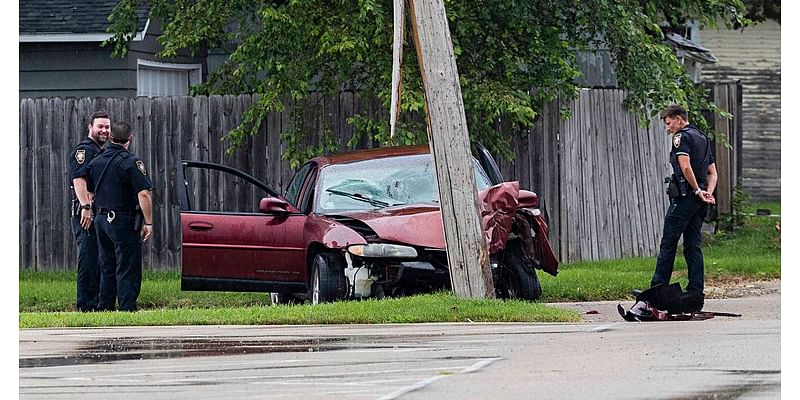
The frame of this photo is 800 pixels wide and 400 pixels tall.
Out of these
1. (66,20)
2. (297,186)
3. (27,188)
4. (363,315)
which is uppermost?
(66,20)

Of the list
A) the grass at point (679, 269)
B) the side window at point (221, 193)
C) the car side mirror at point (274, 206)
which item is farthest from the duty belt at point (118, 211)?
the side window at point (221, 193)

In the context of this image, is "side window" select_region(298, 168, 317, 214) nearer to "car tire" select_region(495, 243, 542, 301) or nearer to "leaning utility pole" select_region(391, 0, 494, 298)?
"leaning utility pole" select_region(391, 0, 494, 298)

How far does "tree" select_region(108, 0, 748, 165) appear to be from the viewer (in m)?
17.1

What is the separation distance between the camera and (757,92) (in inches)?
1436

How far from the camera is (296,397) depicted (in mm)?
7816

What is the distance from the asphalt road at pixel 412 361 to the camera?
26.3ft

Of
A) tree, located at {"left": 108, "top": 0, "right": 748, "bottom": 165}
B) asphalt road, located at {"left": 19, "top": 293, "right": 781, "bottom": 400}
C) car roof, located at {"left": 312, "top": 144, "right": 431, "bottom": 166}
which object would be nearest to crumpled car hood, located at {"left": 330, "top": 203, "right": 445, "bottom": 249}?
car roof, located at {"left": 312, "top": 144, "right": 431, "bottom": 166}

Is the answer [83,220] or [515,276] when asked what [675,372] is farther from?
[83,220]

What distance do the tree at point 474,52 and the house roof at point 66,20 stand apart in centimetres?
323

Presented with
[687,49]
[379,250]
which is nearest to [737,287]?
[379,250]

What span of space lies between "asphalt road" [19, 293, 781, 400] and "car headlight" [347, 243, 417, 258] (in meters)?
1.08

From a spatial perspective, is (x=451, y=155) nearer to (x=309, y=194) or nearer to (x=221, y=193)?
(x=309, y=194)

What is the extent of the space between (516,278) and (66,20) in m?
10.7
